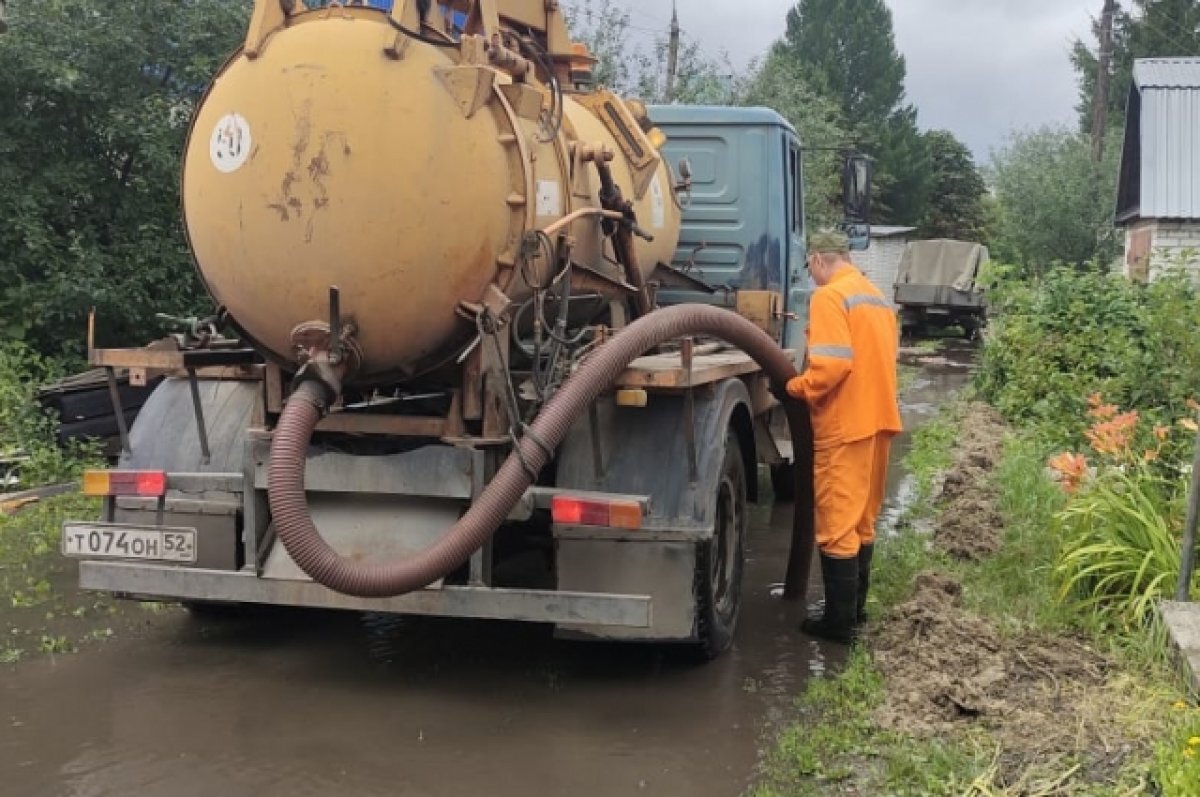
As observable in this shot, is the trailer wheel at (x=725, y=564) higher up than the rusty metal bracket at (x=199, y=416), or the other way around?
the rusty metal bracket at (x=199, y=416)

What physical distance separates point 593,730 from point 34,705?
7.10 ft

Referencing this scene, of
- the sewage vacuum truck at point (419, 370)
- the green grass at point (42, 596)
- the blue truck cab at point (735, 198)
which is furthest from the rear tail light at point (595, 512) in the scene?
the blue truck cab at point (735, 198)

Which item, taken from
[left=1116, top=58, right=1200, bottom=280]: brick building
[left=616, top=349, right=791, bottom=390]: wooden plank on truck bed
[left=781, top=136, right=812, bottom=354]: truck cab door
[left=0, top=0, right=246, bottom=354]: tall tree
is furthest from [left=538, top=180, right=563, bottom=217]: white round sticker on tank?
[left=1116, top=58, right=1200, bottom=280]: brick building

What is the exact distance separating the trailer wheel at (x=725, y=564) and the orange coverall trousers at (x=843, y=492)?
1.21ft

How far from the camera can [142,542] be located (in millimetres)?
4723

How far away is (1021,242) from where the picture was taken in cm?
2903

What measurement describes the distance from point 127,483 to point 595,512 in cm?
199

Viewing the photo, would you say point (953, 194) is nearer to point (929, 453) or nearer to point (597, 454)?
point (929, 453)

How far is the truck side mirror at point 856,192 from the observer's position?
8.30 metres

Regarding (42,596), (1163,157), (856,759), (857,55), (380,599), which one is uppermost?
(857,55)

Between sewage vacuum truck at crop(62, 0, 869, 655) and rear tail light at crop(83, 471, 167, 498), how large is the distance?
0.01 metres

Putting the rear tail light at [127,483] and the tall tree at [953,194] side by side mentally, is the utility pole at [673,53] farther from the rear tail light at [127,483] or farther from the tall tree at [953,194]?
the tall tree at [953,194]

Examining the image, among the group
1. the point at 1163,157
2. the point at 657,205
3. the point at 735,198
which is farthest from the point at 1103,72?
the point at 657,205

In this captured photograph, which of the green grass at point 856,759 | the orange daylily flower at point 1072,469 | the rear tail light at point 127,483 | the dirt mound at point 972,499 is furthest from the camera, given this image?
the dirt mound at point 972,499
